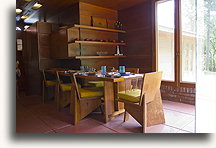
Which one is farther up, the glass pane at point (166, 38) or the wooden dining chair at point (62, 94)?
the glass pane at point (166, 38)

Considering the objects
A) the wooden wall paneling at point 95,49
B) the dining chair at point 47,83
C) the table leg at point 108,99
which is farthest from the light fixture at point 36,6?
the table leg at point 108,99

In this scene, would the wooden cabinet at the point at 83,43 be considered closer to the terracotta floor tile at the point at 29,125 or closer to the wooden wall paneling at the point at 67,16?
the wooden wall paneling at the point at 67,16

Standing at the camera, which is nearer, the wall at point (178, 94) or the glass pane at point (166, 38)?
the wall at point (178, 94)

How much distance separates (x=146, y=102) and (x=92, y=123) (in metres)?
0.96

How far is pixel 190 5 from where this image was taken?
11.7 ft

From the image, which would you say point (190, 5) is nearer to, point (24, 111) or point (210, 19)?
point (210, 19)

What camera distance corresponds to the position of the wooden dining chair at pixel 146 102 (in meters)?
2.13

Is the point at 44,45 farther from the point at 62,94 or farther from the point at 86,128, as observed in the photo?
the point at 86,128

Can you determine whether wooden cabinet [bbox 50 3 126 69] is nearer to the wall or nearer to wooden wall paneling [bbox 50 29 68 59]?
wooden wall paneling [bbox 50 29 68 59]

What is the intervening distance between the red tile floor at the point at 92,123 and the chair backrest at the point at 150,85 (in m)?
0.50

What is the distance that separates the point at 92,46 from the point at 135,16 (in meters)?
1.37

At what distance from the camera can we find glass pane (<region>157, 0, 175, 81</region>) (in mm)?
3852

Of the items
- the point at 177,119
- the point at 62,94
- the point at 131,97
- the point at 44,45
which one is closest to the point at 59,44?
the point at 44,45

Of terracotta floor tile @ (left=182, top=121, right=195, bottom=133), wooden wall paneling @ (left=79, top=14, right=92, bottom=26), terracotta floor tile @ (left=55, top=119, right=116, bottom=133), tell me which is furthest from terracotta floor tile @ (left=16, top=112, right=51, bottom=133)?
wooden wall paneling @ (left=79, top=14, right=92, bottom=26)
